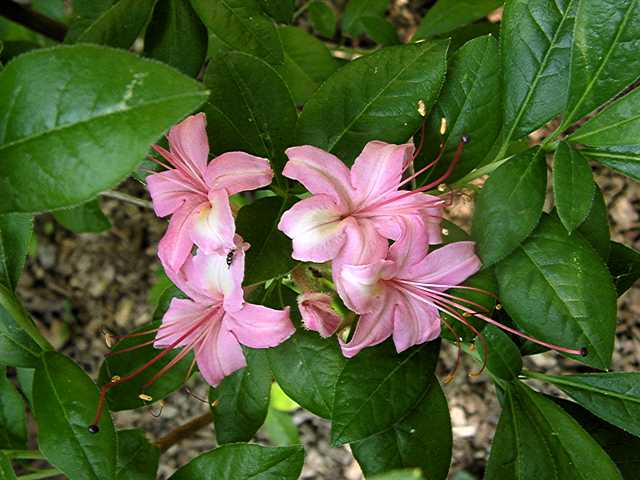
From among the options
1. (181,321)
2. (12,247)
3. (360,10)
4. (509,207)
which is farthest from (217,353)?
(360,10)

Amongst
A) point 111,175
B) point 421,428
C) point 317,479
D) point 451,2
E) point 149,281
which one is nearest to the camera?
point 111,175

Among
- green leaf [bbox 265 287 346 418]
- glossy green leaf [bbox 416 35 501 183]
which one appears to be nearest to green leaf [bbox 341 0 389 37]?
glossy green leaf [bbox 416 35 501 183]

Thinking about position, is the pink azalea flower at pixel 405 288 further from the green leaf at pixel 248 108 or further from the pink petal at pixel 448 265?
the green leaf at pixel 248 108

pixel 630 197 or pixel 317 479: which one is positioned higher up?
pixel 630 197

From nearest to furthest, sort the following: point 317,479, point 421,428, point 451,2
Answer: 1. point 421,428
2. point 451,2
3. point 317,479

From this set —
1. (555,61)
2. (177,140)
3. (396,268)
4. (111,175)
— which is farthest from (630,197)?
→ (111,175)

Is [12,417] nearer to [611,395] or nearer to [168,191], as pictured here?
[168,191]

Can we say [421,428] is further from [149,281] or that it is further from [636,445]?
[149,281]

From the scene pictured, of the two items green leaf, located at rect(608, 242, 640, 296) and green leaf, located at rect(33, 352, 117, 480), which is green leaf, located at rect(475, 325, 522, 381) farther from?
green leaf, located at rect(33, 352, 117, 480)
